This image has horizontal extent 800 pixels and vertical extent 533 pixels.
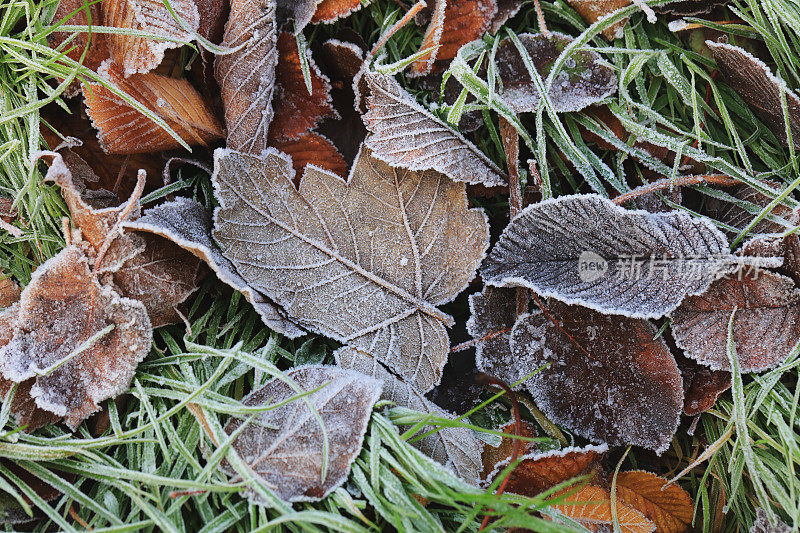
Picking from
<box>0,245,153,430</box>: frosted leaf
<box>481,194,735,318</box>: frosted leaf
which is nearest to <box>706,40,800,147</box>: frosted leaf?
<box>481,194,735,318</box>: frosted leaf

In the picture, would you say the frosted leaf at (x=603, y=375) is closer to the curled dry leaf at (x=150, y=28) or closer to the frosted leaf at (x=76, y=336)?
the frosted leaf at (x=76, y=336)

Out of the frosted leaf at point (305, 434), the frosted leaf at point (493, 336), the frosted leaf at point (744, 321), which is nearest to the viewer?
the frosted leaf at point (305, 434)

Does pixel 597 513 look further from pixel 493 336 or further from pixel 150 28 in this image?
pixel 150 28

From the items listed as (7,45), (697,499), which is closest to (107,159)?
(7,45)

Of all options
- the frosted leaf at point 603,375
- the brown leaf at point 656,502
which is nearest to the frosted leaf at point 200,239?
the frosted leaf at point 603,375

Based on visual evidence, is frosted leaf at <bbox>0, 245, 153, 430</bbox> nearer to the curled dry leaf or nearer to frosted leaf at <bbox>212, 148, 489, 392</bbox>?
frosted leaf at <bbox>212, 148, 489, 392</bbox>

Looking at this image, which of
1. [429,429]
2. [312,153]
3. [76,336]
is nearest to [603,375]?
[429,429]

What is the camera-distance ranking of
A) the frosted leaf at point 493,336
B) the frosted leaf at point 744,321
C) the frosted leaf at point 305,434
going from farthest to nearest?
A: the frosted leaf at point 493,336 → the frosted leaf at point 744,321 → the frosted leaf at point 305,434
